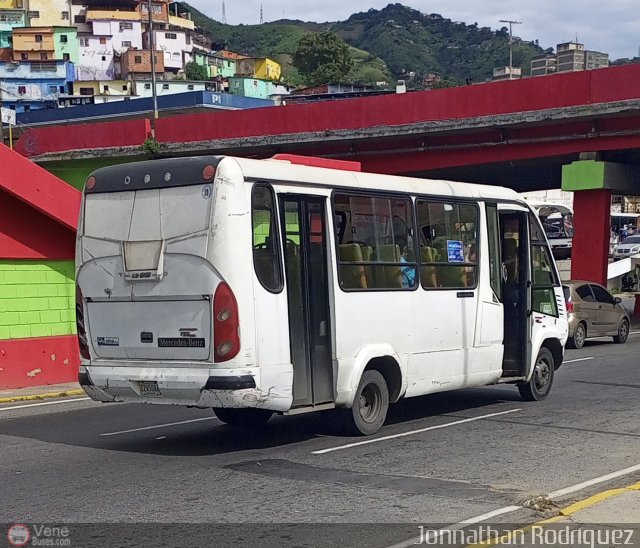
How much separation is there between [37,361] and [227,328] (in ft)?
29.6

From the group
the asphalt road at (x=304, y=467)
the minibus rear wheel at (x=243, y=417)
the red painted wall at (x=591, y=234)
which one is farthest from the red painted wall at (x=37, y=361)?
the red painted wall at (x=591, y=234)

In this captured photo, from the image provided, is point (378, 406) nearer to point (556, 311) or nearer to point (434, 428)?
point (434, 428)

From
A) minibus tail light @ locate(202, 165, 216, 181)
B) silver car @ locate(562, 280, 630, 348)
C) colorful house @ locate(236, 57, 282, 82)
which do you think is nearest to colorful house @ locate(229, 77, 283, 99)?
colorful house @ locate(236, 57, 282, 82)

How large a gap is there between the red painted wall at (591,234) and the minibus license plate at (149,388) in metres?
22.9

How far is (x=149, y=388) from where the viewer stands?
9828 millimetres

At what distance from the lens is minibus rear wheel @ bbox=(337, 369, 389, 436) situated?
1082 centimetres

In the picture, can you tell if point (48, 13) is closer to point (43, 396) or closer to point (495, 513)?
point (43, 396)

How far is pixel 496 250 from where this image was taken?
13172mm

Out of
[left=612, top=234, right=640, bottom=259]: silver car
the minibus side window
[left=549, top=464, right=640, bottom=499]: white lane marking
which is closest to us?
[left=549, top=464, right=640, bottom=499]: white lane marking

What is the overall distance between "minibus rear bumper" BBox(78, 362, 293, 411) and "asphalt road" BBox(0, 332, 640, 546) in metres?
0.60

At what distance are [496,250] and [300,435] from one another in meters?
3.89

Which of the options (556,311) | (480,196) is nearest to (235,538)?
(480,196)

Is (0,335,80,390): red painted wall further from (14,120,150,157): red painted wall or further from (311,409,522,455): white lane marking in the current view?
(14,120,150,157): red painted wall

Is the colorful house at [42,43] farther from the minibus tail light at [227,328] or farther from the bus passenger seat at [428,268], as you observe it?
the minibus tail light at [227,328]
